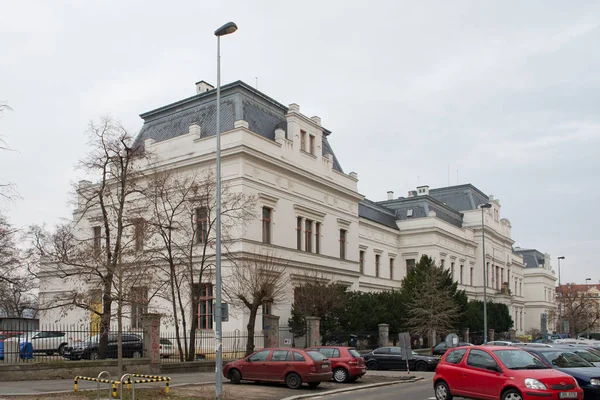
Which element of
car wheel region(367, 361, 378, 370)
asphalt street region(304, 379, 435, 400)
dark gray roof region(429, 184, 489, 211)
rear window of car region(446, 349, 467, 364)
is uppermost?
dark gray roof region(429, 184, 489, 211)

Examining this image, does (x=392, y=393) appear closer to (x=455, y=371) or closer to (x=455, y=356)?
(x=455, y=356)

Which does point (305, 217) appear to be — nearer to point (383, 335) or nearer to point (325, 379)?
point (383, 335)

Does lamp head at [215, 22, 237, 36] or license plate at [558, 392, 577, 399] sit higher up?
lamp head at [215, 22, 237, 36]

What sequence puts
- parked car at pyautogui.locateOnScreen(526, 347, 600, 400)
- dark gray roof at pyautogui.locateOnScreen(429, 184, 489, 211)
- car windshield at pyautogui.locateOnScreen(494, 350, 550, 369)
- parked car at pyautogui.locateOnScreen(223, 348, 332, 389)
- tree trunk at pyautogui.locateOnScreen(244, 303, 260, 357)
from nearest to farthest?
car windshield at pyautogui.locateOnScreen(494, 350, 550, 369) → parked car at pyautogui.locateOnScreen(526, 347, 600, 400) → parked car at pyautogui.locateOnScreen(223, 348, 332, 389) → tree trunk at pyautogui.locateOnScreen(244, 303, 260, 357) → dark gray roof at pyautogui.locateOnScreen(429, 184, 489, 211)

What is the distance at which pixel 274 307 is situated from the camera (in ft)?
130

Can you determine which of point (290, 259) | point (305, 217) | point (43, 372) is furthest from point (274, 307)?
point (43, 372)

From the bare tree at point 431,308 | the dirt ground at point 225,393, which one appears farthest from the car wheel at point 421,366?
the bare tree at point 431,308

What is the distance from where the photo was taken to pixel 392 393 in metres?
21.6

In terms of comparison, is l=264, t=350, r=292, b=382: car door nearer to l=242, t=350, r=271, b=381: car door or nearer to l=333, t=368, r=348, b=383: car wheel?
l=242, t=350, r=271, b=381: car door

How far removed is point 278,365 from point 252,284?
11.2 meters

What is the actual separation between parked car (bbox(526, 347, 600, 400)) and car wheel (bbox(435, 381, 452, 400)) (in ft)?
9.50

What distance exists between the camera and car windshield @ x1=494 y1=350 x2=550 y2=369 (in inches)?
626

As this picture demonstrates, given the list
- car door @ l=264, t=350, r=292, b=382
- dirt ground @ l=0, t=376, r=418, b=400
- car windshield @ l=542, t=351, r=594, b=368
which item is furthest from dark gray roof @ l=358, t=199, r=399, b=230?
car windshield @ l=542, t=351, r=594, b=368

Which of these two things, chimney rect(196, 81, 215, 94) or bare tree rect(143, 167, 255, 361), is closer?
bare tree rect(143, 167, 255, 361)
